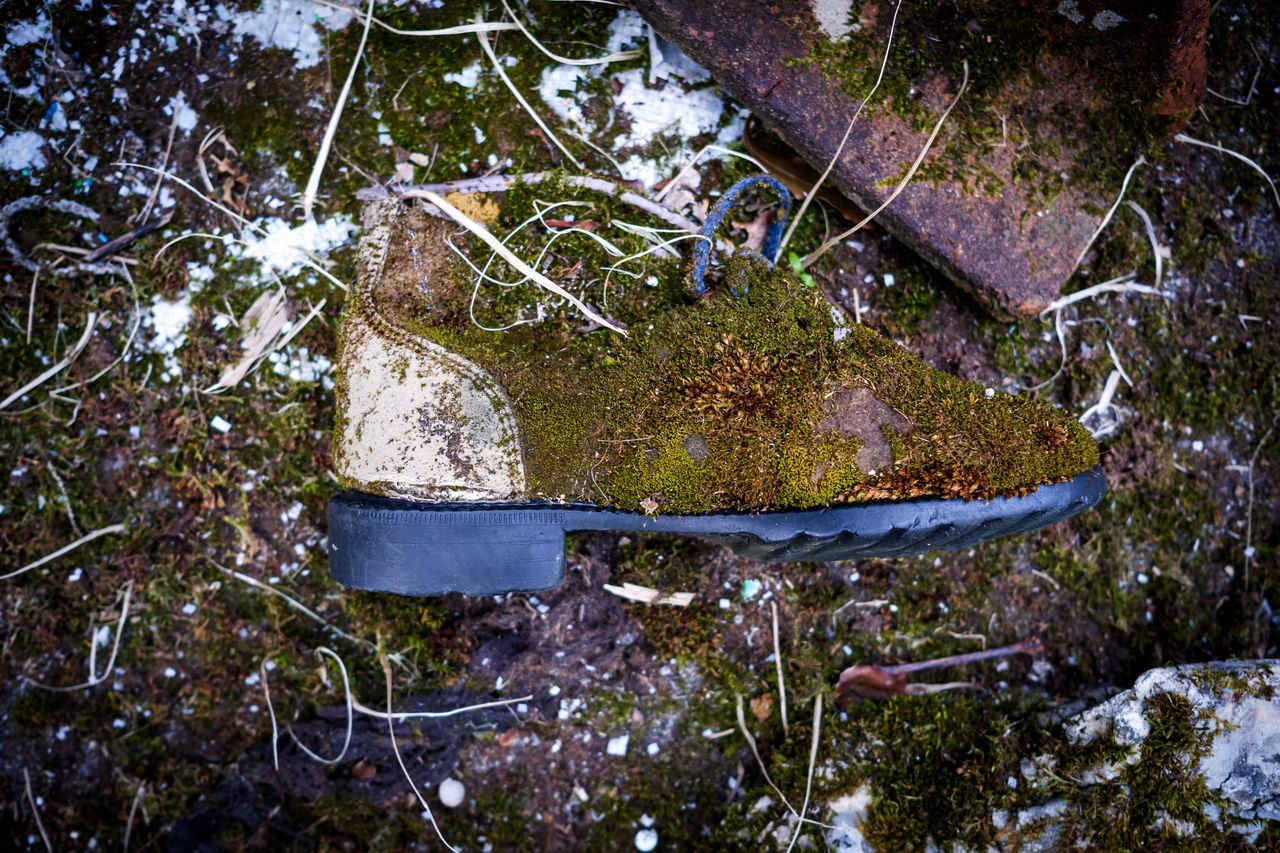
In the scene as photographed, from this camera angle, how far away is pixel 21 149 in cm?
230

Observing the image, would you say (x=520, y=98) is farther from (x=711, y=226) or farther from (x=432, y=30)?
(x=711, y=226)

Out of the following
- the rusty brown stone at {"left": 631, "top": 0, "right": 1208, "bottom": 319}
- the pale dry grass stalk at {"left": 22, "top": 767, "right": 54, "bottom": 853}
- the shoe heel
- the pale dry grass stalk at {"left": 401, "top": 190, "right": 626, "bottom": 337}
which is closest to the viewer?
the shoe heel

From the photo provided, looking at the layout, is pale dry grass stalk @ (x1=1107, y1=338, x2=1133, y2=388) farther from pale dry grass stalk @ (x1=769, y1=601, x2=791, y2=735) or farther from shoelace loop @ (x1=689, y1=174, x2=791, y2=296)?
pale dry grass stalk @ (x1=769, y1=601, x2=791, y2=735)

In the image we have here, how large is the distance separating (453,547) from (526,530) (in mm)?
192

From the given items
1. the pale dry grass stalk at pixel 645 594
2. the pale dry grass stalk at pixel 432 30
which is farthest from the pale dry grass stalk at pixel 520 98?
the pale dry grass stalk at pixel 645 594

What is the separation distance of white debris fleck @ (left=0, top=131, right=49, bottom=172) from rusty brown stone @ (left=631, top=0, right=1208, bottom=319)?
2.01 meters

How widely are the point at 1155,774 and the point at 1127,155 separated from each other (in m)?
1.98

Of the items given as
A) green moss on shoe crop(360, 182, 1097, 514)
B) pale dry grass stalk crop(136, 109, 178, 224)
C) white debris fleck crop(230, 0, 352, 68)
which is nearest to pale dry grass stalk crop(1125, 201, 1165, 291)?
green moss on shoe crop(360, 182, 1097, 514)

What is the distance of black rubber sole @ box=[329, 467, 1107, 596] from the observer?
182cm

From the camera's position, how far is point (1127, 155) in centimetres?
230

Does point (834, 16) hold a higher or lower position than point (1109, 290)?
higher

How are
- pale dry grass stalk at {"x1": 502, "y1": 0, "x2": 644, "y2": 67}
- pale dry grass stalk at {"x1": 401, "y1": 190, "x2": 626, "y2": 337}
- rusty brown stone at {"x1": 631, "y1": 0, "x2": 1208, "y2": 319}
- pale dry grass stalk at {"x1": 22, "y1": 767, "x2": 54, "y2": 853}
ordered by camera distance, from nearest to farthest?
pale dry grass stalk at {"x1": 401, "y1": 190, "x2": 626, "y2": 337}
rusty brown stone at {"x1": 631, "y1": 0, "x2": 1208, "y2": 319}
pale dry grass stalk at {"x1": 502, "y1": 0, "x2": 644, "y2": 67}
pale dry grass stalk at {"x1": 22, "y1": 767, "x2": 54, "y2": 853}

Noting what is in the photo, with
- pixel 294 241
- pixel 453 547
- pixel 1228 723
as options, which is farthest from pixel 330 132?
pixel 1228 723

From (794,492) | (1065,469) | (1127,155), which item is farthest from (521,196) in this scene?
(1127,155)
